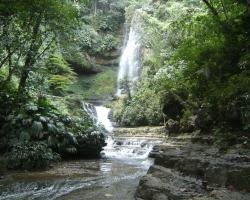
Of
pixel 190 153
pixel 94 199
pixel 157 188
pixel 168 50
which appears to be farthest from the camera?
pixel 168 50

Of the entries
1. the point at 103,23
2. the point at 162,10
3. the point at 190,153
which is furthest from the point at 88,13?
the point at 190,153

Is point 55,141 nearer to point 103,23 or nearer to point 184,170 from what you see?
point 184,170

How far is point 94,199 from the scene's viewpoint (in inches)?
217

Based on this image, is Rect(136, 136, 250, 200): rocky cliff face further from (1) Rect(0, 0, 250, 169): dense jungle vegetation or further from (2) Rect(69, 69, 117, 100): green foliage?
(2) Rect(69, 69, 117, 100): green foliage

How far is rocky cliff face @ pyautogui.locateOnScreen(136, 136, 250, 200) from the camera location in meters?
4.60

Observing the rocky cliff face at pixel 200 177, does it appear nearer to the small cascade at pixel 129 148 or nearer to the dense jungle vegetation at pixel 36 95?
the dense jungle vegetation at pixel 36 95

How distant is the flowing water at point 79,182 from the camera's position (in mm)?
5836

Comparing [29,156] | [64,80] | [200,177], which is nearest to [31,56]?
[29,156]

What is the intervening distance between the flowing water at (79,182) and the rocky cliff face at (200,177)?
0.59 meters

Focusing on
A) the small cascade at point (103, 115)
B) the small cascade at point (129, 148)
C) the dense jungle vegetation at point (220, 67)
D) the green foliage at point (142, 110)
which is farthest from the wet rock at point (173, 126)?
the small cascade at point (103, 115)

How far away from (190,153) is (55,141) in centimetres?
426

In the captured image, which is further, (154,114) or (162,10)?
(162,10)

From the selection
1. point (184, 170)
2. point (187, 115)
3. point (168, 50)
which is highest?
point (168, 50)

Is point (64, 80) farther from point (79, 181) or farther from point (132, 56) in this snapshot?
point (132, 56)
